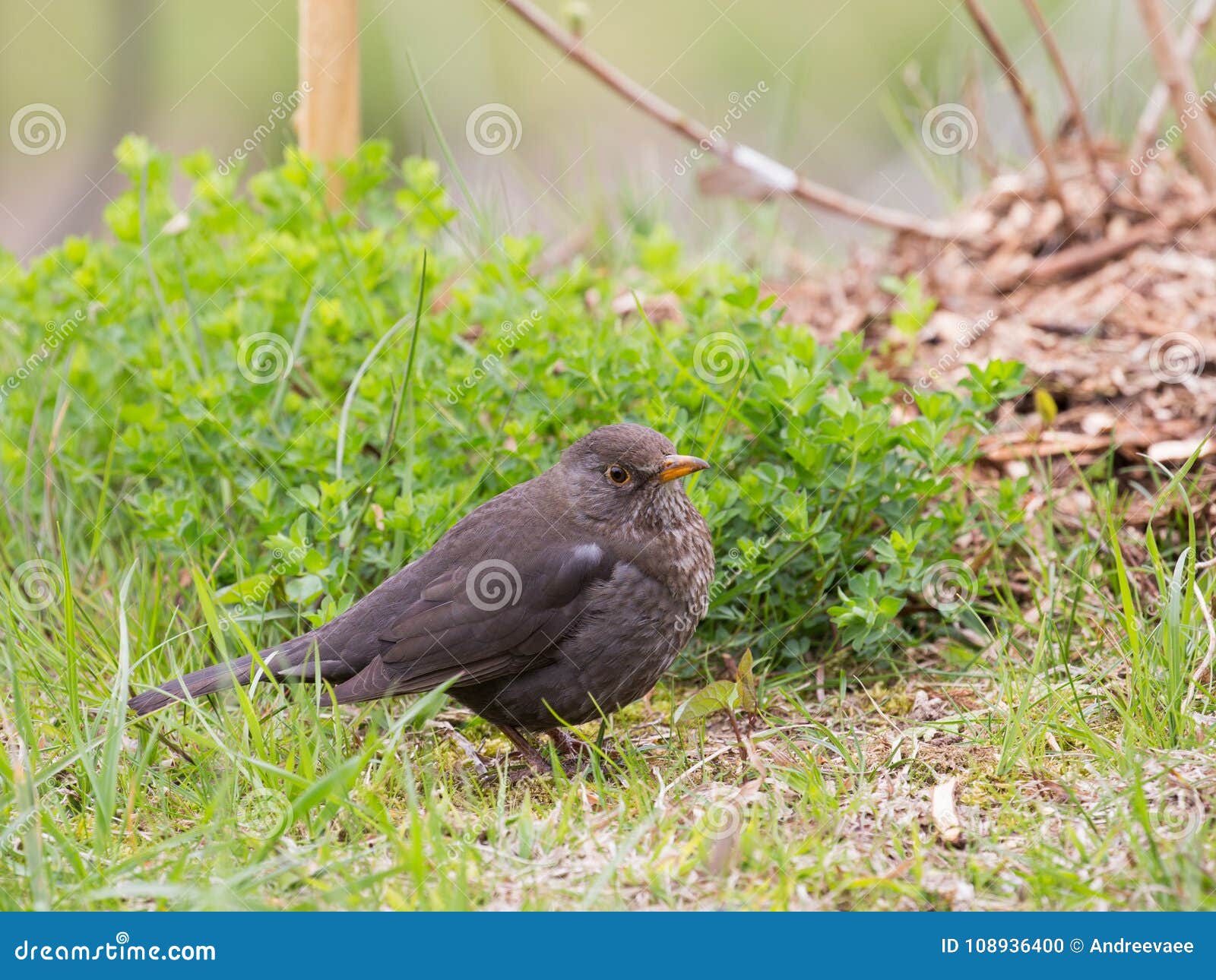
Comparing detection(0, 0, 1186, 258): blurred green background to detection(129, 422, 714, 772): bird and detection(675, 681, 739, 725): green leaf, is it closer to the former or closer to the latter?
detection(129, 422, 714, 772): bird

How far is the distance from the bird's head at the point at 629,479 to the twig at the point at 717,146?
2.41 m

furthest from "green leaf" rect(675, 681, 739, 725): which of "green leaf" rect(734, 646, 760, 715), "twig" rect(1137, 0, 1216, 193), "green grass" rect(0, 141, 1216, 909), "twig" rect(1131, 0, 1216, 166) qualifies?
"twig" rect(1131, 0, 1216, 166)

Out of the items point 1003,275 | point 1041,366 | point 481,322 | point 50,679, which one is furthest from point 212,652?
point 1003,275

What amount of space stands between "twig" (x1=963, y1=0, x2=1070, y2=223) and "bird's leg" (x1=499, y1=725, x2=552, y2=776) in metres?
3.85

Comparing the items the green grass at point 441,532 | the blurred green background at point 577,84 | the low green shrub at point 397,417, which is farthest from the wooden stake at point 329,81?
the blurred green background at point 577,84

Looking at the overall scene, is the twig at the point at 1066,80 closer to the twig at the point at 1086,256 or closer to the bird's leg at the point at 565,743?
the twig at the point at 1086,256

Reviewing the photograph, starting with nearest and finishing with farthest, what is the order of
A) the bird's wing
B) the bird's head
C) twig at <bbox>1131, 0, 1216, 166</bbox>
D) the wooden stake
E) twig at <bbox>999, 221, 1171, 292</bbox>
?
1. the bird's wing
2. the bird's head
3. the wooden stake
4. twig at <bbox>999, 221, 1171, 292</bbox>
5. twig at <bbox>1131, 0, 1216, 166</bbox>

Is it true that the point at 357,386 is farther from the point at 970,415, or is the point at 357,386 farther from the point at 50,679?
the point at 970,415

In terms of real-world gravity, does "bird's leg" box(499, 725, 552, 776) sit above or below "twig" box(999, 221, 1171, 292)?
below

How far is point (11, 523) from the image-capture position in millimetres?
4773

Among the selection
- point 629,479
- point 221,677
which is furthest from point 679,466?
point 221,677

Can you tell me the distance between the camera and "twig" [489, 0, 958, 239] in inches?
225

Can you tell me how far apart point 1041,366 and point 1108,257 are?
117 centimetres

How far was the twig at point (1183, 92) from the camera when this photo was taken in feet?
18.6
